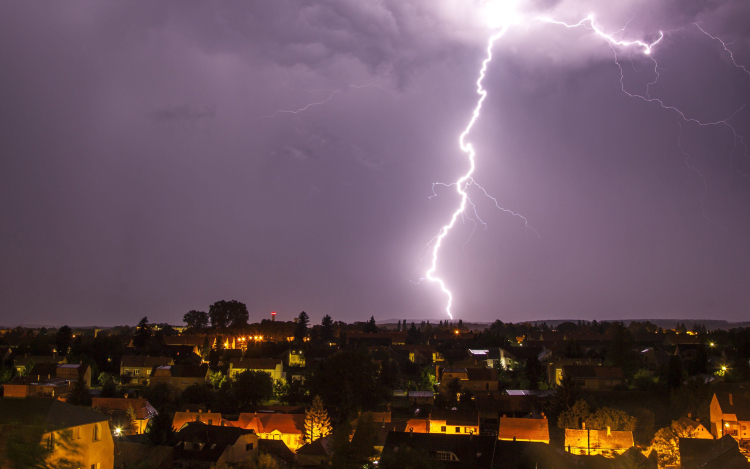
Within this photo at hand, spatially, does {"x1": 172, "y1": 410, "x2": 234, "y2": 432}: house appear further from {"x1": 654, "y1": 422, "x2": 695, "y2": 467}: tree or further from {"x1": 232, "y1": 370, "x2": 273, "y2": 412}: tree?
{"x1": 654, "y1": 422, "x2": 695, "y2": 467}: tree

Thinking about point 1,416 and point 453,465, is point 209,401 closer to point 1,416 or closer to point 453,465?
point 453,465

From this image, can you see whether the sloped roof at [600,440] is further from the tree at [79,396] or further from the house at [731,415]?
the tree at [79,396]

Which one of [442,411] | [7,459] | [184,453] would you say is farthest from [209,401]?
[7,459]

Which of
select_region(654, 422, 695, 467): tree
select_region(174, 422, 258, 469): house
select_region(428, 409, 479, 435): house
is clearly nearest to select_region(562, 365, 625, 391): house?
select_region(428, 409, 479, 435): house

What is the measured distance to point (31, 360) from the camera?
49.3m

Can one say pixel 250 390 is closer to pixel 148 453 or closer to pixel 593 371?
pixel 148 453

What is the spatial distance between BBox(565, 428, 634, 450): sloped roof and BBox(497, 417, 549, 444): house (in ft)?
5.34

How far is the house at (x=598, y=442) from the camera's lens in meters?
25.4

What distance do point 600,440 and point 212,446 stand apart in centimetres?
1779

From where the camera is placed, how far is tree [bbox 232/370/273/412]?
37.2 metres

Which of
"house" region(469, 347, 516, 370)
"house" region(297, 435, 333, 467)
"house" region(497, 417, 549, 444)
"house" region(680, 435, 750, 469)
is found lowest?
"house" region(297, 435, 333, 467)

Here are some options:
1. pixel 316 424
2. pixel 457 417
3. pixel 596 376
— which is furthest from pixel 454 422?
pixel 596 376

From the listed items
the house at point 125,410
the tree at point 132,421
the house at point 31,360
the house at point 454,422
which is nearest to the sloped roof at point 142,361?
the house at point 31,360

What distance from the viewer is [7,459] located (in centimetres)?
627
